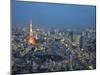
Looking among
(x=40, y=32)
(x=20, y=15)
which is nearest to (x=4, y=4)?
(x=20, y=15)

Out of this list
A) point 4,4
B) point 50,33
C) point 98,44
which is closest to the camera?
point 4,4

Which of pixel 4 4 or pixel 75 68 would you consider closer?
pixel 4 4

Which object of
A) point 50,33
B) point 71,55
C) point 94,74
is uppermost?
point 50,33

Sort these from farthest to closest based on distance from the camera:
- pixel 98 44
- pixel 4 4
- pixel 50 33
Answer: pixel 98 44
pixel 50 33
pixel 4 4

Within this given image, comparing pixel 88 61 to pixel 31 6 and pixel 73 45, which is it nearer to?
pixel 73 45

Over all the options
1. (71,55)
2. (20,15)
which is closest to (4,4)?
(20,15)

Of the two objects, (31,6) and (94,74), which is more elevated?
(31,6)

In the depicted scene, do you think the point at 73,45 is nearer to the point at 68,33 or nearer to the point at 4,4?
the point at 68,33
